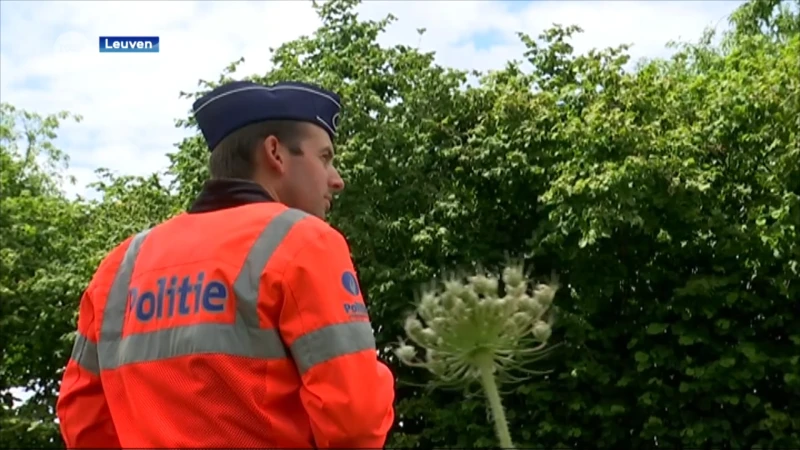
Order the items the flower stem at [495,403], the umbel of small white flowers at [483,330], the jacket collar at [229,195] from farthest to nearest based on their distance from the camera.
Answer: the umbel of small white flowers at [483,330] → the jacket collar at [229,195] → the flower stem at [495,403]

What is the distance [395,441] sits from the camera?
1599cm

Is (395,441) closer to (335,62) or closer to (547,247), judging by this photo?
(547,247)

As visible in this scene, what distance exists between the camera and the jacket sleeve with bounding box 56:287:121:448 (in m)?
2.03

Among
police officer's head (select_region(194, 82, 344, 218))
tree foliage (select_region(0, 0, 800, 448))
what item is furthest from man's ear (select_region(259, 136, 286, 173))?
tree foliage (select_region(0, 0, 800, 448))

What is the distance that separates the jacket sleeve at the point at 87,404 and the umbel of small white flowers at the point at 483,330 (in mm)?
588

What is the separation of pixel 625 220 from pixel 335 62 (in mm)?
4962

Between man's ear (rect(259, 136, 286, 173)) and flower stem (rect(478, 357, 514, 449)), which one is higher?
man's ear (rect(259, 136, 286, 173))

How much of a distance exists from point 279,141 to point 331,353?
444 millimetres

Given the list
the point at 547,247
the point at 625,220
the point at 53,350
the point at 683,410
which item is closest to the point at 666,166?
the point at 625,220

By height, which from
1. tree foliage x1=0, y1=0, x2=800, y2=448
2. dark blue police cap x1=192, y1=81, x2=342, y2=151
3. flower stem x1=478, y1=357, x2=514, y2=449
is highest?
tree foliage x1=0, y1=0, x2=800, y2=448

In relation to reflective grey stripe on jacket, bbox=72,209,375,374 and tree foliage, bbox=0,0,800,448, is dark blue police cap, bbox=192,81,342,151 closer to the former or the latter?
reflective grey stripe on jacket, bbox=72,209,375,374
